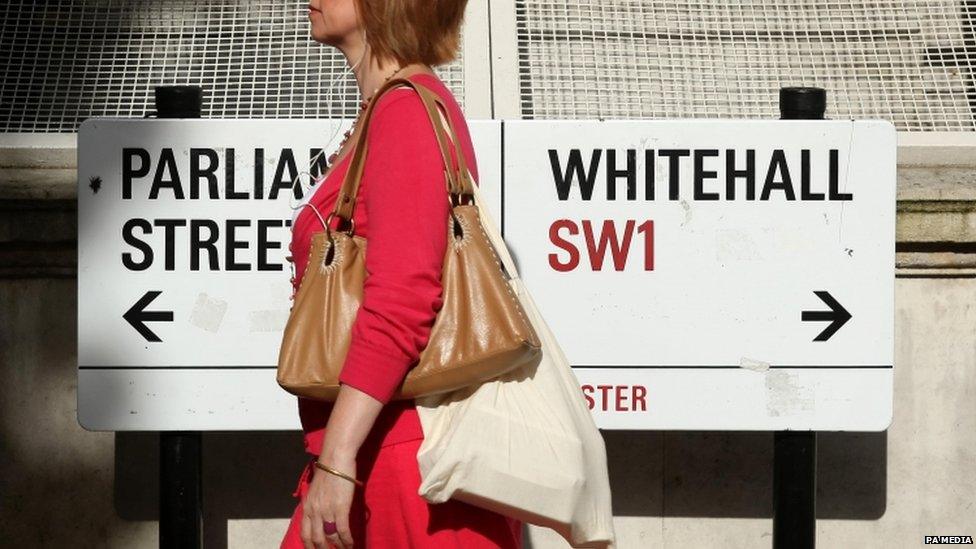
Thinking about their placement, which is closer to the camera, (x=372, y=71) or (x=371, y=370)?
(x=371, y=370)

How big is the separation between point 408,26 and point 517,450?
707 mm

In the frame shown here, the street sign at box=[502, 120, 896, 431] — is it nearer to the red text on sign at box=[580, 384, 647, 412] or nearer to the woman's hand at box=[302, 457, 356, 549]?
the red text on sign at box=[580, 384, 647, 412]

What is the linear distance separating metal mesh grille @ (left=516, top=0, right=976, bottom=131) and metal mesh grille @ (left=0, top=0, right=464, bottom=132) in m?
0.37

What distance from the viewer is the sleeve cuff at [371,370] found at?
77.2 inches

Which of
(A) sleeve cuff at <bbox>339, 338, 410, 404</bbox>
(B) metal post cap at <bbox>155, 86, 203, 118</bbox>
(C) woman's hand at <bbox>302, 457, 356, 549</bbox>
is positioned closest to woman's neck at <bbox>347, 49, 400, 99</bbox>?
(A) sleeve cuff at <bbox>339, 338, 410, 404</bbox>

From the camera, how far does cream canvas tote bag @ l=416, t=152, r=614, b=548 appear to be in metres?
2.03

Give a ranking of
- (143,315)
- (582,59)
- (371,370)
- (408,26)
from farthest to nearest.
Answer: (582,59)
(143,315)
(408,26)
(371,370)

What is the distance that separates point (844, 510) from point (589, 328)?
120 centimetres

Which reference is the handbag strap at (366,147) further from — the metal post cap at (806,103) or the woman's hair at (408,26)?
the metal post cap at (806,103)

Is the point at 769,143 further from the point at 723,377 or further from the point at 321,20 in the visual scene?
the point at 321,20

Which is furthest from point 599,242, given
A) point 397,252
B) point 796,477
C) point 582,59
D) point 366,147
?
point 397,252

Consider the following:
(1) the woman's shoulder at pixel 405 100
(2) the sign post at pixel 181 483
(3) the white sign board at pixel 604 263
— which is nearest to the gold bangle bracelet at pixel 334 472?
(1) the woman's shoulder at pixel 405 100

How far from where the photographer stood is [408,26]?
87.3 inches

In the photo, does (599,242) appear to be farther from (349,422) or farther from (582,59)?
(349,422)
